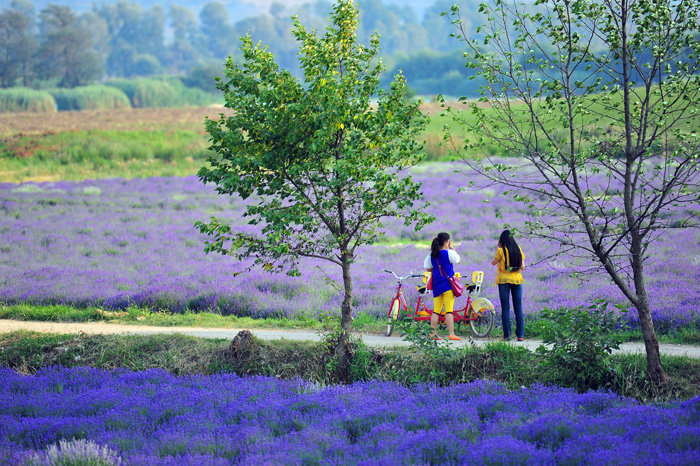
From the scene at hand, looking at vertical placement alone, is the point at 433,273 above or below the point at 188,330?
above

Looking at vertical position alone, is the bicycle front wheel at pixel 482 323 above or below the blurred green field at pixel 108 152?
below

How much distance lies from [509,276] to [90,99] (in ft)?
288

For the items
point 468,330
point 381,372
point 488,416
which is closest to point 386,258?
point 468,330

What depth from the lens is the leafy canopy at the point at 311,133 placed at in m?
8.70

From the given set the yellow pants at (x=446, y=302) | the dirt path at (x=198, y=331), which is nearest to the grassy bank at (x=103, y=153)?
the dirt path at (x=198, y=331)

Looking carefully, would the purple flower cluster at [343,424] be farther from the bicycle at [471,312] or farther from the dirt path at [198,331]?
the bicycle at [471,312]

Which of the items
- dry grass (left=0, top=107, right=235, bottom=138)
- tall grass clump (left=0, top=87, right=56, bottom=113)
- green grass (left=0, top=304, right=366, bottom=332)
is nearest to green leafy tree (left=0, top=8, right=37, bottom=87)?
tall grass clump (left=0, top=87, right=56, bottom=113)

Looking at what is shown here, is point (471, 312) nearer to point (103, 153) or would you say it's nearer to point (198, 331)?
point (198, 331)

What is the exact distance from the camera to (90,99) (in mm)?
86812

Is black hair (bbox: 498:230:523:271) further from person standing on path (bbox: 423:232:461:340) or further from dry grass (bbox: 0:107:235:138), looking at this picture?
dry grass (bbox: 0:107:235:138)

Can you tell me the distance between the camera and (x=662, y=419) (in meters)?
5.83

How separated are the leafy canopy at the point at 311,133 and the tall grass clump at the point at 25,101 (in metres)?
76.4

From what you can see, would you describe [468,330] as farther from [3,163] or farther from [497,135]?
[3,163]

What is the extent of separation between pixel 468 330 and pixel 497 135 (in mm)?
4740
